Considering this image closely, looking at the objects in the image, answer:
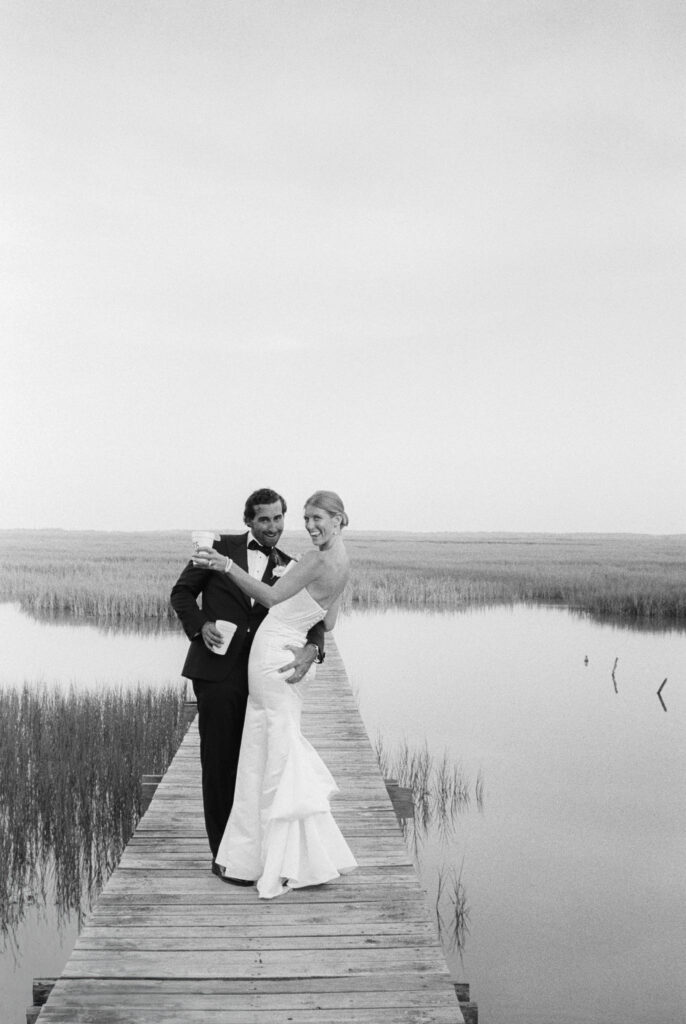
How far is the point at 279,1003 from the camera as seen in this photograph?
10.6ft

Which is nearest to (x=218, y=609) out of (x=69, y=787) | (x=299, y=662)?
(x=299, y=662)

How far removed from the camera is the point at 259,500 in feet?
13.4

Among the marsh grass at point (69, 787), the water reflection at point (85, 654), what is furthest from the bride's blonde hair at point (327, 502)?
the water reflection at point (85, 654)

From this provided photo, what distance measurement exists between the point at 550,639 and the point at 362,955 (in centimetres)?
1940

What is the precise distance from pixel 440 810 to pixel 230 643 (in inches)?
210

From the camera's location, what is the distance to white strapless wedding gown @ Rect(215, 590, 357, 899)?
4148 mm

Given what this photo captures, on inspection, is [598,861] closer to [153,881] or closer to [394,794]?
[394,794]

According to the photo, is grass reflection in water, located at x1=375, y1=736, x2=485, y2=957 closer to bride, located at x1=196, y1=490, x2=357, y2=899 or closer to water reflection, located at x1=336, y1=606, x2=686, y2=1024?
water reflection, located at x1=336, y1=606, x2=686, y2=1024

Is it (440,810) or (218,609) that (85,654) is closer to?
(440,810)

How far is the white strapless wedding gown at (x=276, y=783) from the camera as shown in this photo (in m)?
4.15

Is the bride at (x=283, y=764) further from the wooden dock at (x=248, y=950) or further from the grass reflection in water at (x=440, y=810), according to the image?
the grass reflection in water at (x=440, y=810)

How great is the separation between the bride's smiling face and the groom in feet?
0.62

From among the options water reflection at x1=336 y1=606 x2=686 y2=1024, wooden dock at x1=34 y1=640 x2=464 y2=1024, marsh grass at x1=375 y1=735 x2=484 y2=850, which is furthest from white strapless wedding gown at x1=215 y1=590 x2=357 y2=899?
marsh grass at x1=375 y1=735 x2=484 y2=850

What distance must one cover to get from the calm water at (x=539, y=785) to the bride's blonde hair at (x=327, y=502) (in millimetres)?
3459
